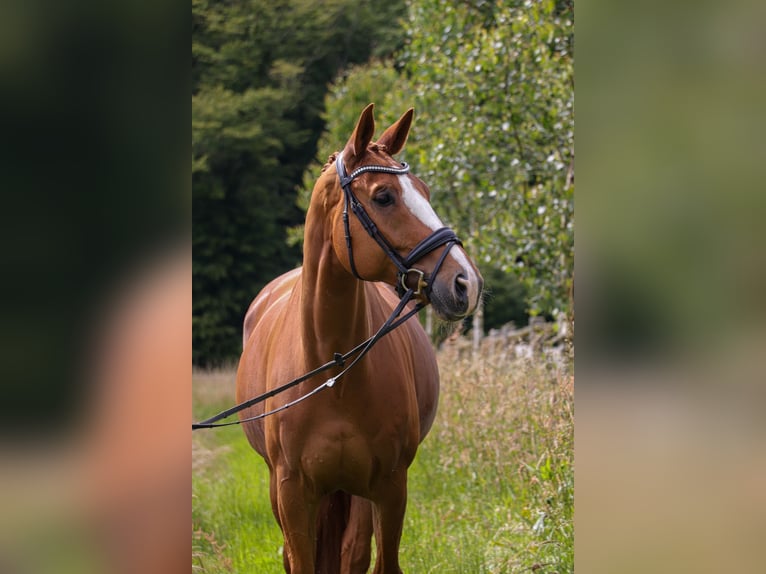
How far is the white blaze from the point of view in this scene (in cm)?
274

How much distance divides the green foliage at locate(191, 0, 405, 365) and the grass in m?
13.1

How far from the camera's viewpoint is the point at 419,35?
11.2 metres

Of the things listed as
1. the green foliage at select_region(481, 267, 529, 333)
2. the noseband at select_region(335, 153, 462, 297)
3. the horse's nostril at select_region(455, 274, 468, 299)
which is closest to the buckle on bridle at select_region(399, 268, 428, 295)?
the noseband at select_region(335, 153, 462, 297)

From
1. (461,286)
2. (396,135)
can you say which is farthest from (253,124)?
(461,286)

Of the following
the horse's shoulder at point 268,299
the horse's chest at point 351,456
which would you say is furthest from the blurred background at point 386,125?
the horse's chest at point 351,456

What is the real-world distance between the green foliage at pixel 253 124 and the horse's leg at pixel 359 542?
53.6ft

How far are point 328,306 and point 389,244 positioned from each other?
433mm

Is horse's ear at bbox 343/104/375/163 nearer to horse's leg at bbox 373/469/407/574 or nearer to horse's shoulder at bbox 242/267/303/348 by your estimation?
horse's leg at bbox 373/469/407/574

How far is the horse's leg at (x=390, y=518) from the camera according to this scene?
138 inches

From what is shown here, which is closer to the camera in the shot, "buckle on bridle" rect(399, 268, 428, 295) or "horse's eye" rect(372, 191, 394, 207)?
"buckle on bridle" rect(399, 268, 428, 295)
